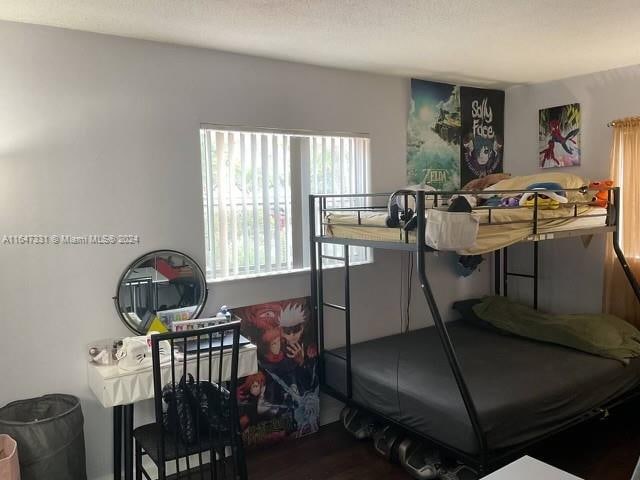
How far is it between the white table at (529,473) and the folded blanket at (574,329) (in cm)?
200

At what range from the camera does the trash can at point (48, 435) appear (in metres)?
2.26

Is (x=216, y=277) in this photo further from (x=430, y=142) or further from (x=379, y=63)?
(x=430, y=142)

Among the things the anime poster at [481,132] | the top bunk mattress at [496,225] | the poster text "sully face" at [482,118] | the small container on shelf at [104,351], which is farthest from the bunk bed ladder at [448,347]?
the poster text "sully face" at [482,118]

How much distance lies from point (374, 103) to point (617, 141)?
1.74 m

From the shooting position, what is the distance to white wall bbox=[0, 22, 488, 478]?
249cm

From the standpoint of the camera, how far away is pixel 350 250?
145 inches

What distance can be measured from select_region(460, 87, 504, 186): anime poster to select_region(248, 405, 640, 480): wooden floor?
202cm

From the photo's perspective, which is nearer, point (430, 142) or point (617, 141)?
point (617, 141)

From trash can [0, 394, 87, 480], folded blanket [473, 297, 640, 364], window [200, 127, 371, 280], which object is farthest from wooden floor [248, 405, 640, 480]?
window [200, 127, 371, 280]

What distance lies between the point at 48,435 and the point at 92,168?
1.29 m

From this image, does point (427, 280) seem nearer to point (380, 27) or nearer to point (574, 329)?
point (380, 27)

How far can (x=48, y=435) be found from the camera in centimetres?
231

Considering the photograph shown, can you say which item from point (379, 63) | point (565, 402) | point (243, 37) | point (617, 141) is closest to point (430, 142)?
point (379, 63)

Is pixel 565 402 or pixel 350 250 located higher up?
pixel 350 250
